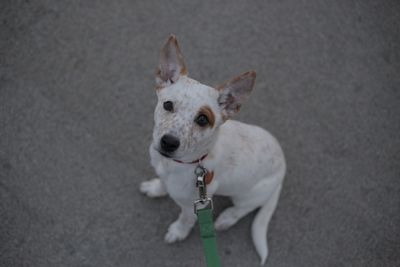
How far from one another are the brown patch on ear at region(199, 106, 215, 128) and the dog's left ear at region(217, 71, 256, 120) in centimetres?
13

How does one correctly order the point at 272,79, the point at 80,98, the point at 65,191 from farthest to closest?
the point at 272,79 < the point at 80,98 < the point at 65,191

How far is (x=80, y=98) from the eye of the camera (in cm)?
364

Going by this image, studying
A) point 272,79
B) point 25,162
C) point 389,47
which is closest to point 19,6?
point 25,162

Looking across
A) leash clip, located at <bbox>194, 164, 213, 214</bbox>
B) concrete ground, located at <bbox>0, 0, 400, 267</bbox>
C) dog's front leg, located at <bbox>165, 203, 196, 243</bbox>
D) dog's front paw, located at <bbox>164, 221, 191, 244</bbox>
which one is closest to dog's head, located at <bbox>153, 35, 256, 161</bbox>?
leash clip, located at <bbox>194, 164, 213, 214</bbox>

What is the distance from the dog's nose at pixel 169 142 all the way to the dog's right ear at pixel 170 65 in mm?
454

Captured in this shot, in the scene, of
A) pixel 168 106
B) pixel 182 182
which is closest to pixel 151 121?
pixel 182 182

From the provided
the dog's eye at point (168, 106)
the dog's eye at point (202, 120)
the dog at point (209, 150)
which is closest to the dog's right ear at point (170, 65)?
the dog at point (209, 150)

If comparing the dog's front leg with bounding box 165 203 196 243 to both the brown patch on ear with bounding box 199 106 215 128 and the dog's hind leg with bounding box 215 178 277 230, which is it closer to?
the dog's hind leg with bounding box 215 178 277 230

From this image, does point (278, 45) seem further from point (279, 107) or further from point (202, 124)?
point (202, 124)

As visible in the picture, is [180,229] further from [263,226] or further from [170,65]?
[170,65]

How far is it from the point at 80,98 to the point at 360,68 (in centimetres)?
320

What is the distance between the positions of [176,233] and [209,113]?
147 centimetres

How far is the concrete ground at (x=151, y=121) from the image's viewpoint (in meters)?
3.25

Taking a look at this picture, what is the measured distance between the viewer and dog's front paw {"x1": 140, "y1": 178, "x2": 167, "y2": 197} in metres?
3.29
